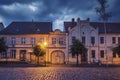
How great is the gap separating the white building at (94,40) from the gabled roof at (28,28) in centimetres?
574

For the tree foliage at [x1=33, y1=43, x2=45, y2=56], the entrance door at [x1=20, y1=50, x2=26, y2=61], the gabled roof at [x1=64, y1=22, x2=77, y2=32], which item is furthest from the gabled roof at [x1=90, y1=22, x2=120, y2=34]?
the entrance door at [x1=20, y1=50, x2=26, y2=61]

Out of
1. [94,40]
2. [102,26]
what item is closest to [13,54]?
[94,40]

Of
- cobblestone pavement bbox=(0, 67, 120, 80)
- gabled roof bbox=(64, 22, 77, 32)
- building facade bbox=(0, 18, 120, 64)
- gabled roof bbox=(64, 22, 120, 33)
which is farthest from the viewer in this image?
gabled roof bbox=(64, 22, 77, 32)

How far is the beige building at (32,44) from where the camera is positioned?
6725 cm

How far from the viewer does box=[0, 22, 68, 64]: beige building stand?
67250mm

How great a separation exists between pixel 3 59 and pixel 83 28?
20.6 metres

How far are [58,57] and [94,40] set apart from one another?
9603mm

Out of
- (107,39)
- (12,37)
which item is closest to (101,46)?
(107,39)

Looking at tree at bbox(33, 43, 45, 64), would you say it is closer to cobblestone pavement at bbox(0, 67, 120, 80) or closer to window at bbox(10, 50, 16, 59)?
window at bbox(10, 50, 16, 59)

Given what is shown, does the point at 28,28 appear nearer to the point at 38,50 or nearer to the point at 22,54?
the point at 22,54

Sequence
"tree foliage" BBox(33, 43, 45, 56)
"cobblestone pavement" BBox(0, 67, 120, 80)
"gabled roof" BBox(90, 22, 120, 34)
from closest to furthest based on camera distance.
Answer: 1. "cobblestone pavement" BBox(0, 67, 120, 80)
2. "tree foliage" BBox(33, 43, 45, 56)
3. "gabled roof" BBox(90, 22, 120, 34)

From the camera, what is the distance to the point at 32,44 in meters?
67.9

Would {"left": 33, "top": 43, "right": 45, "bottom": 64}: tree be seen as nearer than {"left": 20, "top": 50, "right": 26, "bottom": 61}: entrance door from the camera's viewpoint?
Yes

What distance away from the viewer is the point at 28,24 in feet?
234
